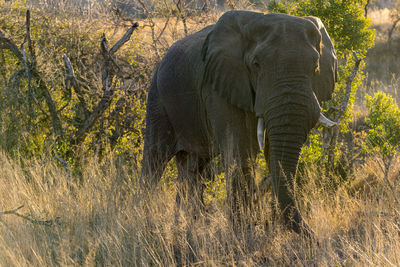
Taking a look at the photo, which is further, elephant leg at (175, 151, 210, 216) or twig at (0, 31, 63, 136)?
twig at (0, 31, 63, 136)

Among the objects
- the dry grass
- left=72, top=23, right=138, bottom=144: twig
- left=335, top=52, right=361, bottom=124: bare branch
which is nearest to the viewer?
the dry grass

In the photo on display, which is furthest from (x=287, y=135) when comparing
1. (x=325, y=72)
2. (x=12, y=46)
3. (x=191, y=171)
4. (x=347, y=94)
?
(x=12, y=46)

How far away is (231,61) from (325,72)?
92 cm

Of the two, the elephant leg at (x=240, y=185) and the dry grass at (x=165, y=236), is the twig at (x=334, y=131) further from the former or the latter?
the elephant leg at (x=240, y=185)

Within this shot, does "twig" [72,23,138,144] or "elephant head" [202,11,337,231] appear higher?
"elephant head" [202,11,337,231]

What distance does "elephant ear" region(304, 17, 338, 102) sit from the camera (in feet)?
16.3

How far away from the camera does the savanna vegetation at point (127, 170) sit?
4367mm

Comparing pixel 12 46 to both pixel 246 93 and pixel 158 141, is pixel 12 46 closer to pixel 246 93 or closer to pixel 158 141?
pixel 158 141

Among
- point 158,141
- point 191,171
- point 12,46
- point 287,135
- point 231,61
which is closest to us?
point 287,135

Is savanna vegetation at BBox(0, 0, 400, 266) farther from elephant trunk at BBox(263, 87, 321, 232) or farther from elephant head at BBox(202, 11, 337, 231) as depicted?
elephant head at BBox(202, 11, 337, 231)

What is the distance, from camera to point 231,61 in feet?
16.4

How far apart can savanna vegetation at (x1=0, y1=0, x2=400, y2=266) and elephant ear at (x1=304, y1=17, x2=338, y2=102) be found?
108 centimetres

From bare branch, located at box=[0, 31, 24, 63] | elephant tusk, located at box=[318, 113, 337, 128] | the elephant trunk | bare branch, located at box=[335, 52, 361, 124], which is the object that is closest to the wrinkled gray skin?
the elephant trunk

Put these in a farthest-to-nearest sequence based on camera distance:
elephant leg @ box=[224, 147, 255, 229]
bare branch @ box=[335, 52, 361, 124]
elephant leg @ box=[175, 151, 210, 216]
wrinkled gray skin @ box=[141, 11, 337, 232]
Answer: bare branch @ box=[335, 52, 361, 124] < elephant leg @ box=[175, 151, 210, 216] < elephant leg @ box=[224, 147, 255, 229] < wrinkled gray skin @ box=[141, 11, 337, 232]
